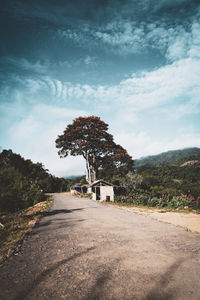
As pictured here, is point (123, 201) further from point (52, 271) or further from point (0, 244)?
point (52, 271)

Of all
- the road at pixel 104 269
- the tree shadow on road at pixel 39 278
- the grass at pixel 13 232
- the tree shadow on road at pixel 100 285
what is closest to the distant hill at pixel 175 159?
the grass at pixel 13 232

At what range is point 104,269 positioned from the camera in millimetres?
3379

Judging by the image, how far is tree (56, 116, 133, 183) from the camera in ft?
77.9

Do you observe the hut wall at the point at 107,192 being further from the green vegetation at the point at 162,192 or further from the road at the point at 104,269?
the road at the point at 104,269

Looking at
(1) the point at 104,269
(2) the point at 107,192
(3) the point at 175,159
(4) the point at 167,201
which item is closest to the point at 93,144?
(2) the point at 107,192

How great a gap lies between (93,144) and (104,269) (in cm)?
2080

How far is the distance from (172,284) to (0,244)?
5.87m

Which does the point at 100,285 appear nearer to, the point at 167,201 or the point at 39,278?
the point at 39,278

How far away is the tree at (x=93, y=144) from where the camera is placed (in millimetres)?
23750

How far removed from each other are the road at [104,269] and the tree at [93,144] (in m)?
18.5

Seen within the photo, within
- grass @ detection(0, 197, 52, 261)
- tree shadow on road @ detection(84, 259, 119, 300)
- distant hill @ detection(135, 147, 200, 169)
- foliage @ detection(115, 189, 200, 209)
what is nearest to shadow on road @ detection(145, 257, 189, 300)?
tree shadow on road @ detection(84, 259, 119, 300)

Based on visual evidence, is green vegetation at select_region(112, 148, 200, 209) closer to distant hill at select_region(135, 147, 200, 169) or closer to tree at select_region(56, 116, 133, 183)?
tree at select_region(56, 116, 133, 183)

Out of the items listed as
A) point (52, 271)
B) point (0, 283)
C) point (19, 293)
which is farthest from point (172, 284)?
point (0, 283)

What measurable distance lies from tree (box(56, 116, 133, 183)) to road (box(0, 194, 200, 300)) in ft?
60.8
